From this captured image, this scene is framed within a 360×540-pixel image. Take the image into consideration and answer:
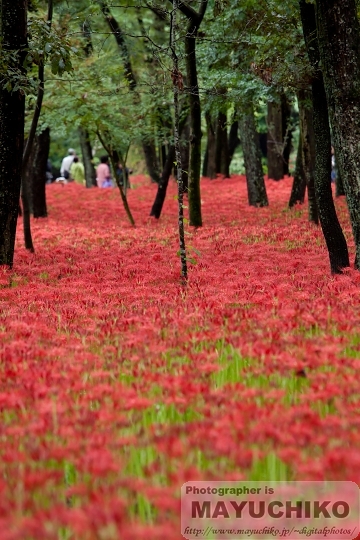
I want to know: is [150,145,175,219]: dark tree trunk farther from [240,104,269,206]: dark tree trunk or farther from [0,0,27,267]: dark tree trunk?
[0,0,27,267]: dark tree trunk

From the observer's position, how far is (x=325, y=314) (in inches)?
282

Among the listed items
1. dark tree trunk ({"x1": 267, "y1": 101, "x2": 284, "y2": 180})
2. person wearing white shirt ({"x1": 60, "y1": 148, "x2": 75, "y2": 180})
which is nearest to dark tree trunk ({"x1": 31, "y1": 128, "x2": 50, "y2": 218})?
dark tree trunk ({"x1": 267, "y1": 101, "x2": 284, "y2": 180})

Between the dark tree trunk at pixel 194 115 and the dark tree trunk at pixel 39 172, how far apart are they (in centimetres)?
751

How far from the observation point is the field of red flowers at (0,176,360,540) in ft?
11.3

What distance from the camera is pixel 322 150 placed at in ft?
33.1

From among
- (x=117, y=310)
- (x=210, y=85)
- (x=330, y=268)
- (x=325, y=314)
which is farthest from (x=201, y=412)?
(x=210, y=85)

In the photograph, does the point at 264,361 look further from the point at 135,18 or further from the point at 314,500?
the point at 135,18

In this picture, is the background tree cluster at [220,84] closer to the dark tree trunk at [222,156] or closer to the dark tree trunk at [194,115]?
the dark tree trunk at [194,115]

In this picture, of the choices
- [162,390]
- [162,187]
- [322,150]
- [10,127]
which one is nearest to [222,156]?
[162,187]

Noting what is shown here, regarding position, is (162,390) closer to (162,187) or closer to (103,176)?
(162,187)

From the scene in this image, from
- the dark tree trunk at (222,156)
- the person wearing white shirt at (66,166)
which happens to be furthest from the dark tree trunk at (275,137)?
the person wearing white shirt at (66,166)

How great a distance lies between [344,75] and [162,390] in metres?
5.67

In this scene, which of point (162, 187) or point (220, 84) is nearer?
point (220, 84)

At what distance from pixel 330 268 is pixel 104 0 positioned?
10918mm
